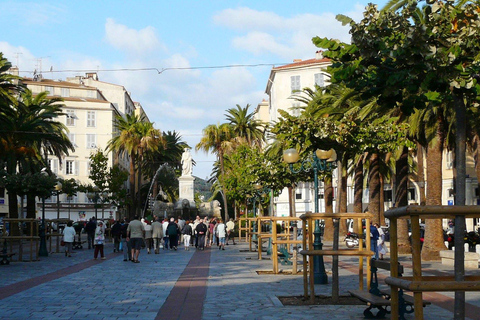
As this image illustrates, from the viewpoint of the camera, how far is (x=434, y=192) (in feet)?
78.6

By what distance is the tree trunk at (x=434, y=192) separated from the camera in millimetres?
23969

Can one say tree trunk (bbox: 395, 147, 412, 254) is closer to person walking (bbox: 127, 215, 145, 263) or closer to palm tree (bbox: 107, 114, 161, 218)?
person walking (bbox: 127, 215, 145, 263)

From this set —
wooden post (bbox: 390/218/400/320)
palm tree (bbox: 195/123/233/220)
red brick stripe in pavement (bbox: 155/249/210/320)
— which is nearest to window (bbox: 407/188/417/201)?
palm tree (bbox: 195/123/233/220)

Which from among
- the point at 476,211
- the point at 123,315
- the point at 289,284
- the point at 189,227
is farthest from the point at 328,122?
the point at 189,227

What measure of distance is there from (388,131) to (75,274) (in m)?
9.59

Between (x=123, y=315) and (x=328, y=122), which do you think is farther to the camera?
(x=328, y=122)

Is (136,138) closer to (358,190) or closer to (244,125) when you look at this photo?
(244,125)

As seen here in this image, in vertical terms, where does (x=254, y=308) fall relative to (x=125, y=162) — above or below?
below

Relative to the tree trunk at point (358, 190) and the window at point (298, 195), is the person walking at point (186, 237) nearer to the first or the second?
the tree trunk at point (358, 190)

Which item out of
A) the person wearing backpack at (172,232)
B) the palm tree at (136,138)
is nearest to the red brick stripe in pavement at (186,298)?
the person wearing backpack at (172,232)

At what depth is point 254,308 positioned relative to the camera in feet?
38.6

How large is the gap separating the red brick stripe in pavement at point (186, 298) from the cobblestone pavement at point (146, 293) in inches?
5.8

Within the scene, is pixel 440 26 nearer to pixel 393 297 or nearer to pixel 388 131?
pixel 393 297

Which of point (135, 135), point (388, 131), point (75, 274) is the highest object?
point (135, 135)
